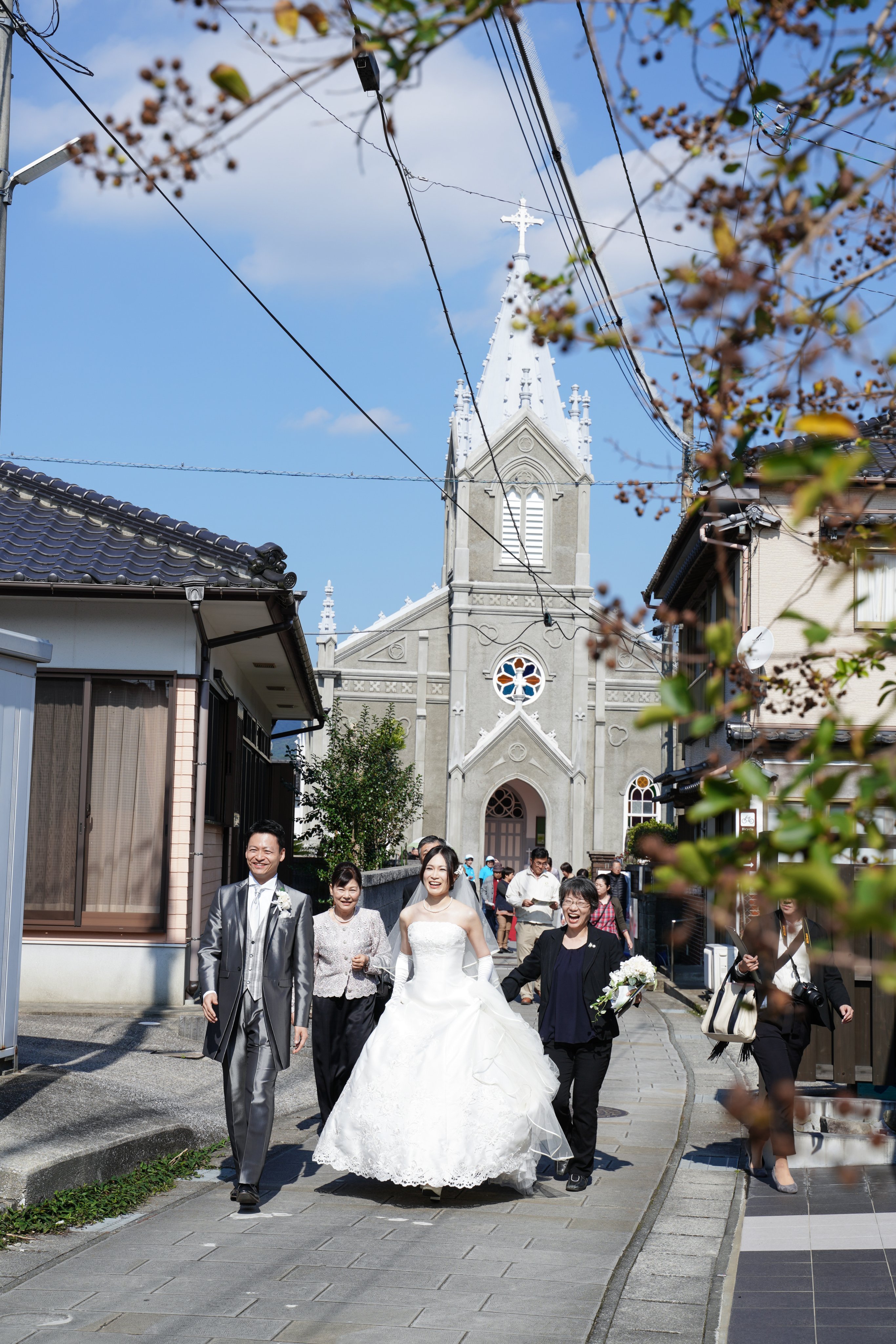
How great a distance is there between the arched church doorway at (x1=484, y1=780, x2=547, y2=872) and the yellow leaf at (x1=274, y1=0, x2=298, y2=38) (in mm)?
44282

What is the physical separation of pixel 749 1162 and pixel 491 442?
39.9 meters

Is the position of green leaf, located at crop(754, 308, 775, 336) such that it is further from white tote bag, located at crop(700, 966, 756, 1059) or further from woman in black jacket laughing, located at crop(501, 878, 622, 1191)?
woman in black jacket laughing, located at crop(501, 878, 622, 1191)

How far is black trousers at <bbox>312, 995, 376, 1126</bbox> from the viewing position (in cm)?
908

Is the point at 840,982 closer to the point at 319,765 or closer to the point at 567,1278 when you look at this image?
the point at 567,1278

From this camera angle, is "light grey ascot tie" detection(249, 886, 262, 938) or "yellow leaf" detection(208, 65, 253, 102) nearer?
"yellow leaf" detection(208, 65, 253, 102)

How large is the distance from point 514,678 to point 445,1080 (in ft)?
129

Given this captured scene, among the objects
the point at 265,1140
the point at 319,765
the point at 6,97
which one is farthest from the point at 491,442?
the point at 265,1140

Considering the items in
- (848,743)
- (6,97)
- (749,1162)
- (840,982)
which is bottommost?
(749,1162)

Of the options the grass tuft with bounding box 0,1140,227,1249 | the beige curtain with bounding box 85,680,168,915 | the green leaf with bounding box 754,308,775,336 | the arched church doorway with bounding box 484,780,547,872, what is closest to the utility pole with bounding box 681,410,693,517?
the green leaf with bounding box 754,308,775,336

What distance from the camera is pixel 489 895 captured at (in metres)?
28.0

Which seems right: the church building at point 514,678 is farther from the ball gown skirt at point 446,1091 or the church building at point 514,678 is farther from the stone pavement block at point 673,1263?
the stone pavement block at point 673,1263

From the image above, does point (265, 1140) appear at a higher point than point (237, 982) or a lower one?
lower

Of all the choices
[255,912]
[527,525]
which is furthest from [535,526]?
[255,912]

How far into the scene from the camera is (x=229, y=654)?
16.9m
